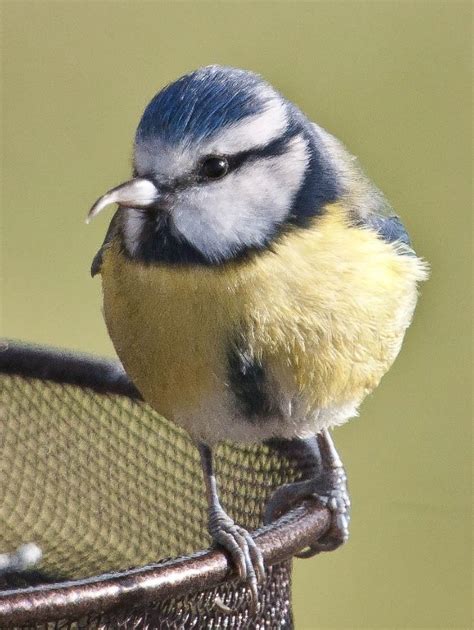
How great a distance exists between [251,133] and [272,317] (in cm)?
29

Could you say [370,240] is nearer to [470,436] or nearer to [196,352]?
[196,352]

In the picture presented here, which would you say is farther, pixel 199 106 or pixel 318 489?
pixel 318 489

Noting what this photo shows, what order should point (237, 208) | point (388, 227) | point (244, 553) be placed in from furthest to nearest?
point (388, 227) < point (237, 208) < point (244, 553)

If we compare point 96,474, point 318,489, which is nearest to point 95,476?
point 96,474

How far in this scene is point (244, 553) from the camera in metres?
1.68

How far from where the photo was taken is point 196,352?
183 cm

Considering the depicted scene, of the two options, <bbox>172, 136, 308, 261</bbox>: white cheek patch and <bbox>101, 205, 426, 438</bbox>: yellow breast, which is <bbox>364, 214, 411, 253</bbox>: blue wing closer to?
<bbox>101, 205, 426, 438</bbox>: yellow breast

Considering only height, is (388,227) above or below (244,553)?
above

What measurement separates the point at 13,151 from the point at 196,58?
0.75 meters

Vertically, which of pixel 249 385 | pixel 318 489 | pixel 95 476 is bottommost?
pixel 95 476

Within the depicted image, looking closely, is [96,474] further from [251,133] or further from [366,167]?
[366,167]

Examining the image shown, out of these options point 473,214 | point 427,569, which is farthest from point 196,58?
point 427,569

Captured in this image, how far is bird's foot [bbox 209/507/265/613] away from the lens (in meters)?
1.67

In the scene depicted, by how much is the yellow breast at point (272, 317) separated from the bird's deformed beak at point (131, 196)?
0.13 m
